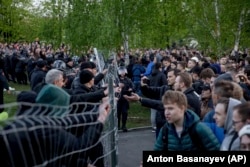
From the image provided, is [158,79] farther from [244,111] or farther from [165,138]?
[244,111]

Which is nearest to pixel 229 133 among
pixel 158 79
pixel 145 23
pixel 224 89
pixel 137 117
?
pixel 224 89

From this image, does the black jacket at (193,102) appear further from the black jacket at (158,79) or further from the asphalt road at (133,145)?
the black jacket at (158,79)

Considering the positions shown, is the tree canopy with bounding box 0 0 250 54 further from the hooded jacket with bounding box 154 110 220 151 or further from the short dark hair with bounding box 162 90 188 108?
the hooded jacket with bounding box 154 110 220 151

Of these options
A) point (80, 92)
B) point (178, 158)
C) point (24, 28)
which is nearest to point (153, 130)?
point (80, 92)

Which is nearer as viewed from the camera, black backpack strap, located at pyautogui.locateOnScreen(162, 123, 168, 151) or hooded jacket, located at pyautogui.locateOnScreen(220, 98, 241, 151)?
hooded jacket, located at pyautogui.locateOnScreen(220, 98, 241, 151)

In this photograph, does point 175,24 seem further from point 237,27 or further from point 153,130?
point 153,130

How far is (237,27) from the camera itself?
83.6 ft

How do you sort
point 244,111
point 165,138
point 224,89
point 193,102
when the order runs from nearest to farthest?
1. point 244,111
2. point 165,138
3. point 224,89
4. point 193,102

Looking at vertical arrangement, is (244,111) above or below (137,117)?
above

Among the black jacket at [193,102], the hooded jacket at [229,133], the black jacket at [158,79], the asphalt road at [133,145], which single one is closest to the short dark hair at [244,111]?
the hooded jacket at [229,133]

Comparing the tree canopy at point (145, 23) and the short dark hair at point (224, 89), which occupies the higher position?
the tree canopy at point (145, 23)

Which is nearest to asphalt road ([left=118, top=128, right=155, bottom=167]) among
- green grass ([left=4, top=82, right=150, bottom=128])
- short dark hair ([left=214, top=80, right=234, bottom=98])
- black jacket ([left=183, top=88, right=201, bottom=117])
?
green grass ([left=4, top=82, right=150, bottom=128])

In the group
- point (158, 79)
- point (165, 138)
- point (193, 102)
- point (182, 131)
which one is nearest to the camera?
point (182, 131)

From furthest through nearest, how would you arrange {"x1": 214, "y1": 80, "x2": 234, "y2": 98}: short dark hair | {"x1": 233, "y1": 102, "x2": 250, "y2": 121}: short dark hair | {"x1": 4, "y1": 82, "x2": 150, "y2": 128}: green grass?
{"x1": 4, "y1": 82, "x2": 150, "y2": 128}: green grass < {"x1": 214, "y1": 80, "x2": 234, "y2": 98}: short dark hair < {"x1": 233, "y1": 102, "x2": 250, "y2": 121}: short dark hair
